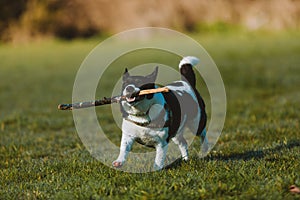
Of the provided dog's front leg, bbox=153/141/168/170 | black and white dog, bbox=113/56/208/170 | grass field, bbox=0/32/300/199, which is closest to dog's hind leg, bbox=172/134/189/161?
grass field, bbox=0/32/300/199

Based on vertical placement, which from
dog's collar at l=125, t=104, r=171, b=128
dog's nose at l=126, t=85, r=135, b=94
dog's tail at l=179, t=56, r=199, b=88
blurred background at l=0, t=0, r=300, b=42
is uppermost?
dog's nose at l=126, t=85, r=135, b=94

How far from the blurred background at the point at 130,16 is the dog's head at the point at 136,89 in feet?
95.0

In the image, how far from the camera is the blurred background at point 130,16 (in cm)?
3325

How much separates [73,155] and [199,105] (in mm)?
1780

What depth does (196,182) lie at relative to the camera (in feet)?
15.6

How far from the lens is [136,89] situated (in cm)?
498

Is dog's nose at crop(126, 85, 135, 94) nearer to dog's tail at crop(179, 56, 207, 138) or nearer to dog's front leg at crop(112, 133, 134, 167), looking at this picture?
dog's front leg at crop(112, 133, 134, 167)

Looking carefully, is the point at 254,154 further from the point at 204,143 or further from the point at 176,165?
the point at 176,165

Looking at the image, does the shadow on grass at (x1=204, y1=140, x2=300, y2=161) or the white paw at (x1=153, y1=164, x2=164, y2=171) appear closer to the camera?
the white paw at (x1=153, y1=164, x2=164, y2=171)

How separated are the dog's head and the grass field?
0.72 m

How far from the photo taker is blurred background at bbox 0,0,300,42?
3325cm

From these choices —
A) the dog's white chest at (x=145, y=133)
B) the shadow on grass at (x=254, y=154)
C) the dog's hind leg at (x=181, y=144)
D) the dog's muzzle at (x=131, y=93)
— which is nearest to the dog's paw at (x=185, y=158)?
A: the dog's hind leg at (x=181, y=144)

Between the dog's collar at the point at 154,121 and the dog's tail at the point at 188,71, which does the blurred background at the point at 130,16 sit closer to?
the dog's tail at the point at 188,71

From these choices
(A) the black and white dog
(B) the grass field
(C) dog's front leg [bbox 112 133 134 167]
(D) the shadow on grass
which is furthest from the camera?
(D) the shadow on grass
